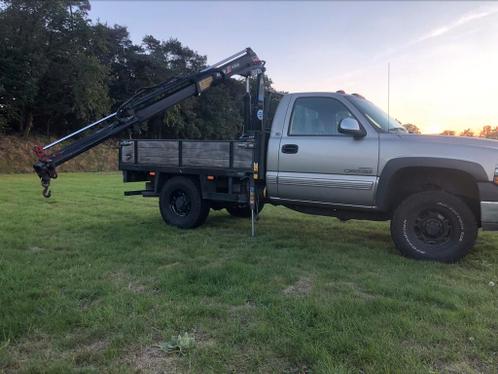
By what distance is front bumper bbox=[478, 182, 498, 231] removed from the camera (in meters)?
5.41

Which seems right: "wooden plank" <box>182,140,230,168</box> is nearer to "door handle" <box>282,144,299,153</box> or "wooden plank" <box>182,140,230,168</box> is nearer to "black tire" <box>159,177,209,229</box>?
"black tire" <box>159,177,209,229</box>

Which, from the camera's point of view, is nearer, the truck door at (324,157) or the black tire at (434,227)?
the black tire at (434,227)

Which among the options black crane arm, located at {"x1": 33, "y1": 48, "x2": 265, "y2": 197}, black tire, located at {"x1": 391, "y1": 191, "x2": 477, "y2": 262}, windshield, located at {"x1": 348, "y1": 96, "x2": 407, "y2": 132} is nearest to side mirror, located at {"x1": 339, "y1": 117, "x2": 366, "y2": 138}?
windshield, located at {"x1": 348, "y1": 96, "x2": 407, "y2": 132}

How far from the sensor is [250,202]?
7246 millimetres

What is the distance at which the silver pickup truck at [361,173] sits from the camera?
222 inches

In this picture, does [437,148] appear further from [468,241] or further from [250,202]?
[250,202]

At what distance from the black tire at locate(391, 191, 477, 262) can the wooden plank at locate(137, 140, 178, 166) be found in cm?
402

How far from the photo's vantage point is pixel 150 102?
9023 millimetres

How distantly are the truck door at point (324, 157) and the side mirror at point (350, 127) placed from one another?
128 mm

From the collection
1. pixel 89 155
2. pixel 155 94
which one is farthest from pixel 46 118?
pixel 155 94

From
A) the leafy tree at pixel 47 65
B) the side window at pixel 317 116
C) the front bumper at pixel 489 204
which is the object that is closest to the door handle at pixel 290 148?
the side window at pixel 317 116

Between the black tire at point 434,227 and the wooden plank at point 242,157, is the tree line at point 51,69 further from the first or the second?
the black tire at point 434,227

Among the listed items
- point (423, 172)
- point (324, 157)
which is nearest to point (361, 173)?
point (324, 157)

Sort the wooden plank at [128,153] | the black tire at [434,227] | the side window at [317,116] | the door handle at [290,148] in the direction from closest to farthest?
1. the black tire at [434,227]
2. the side window at [317,116]
3. the door handle at [290,148]
4. the wooden plank at [128,153]
